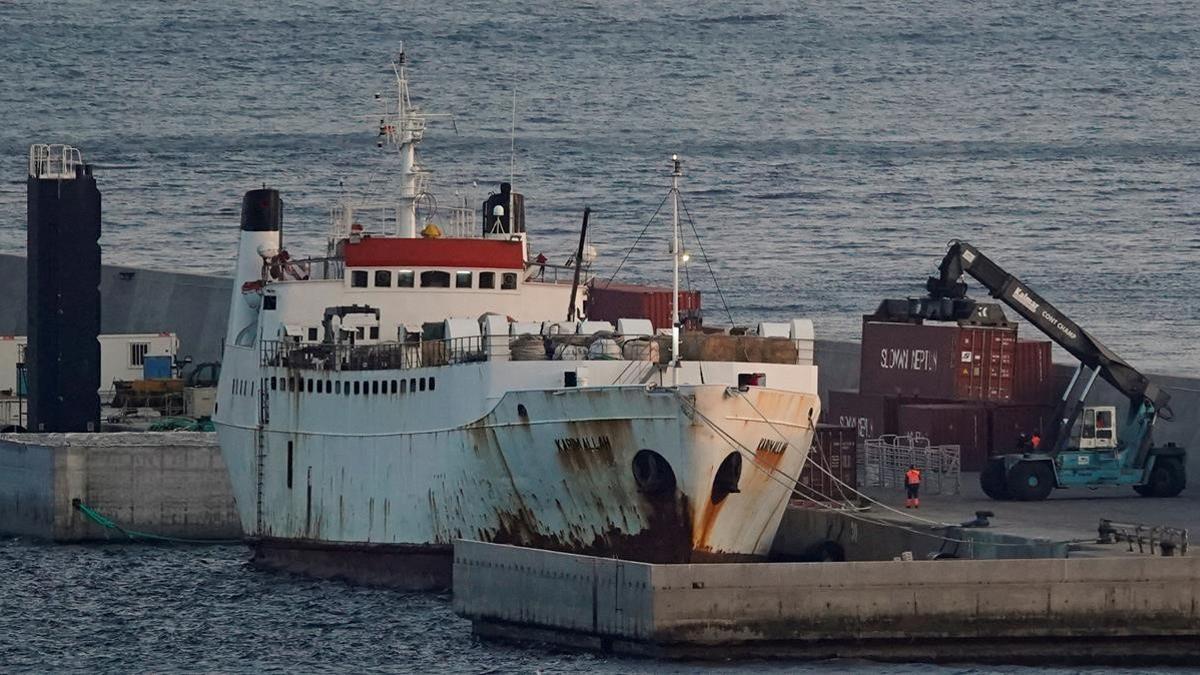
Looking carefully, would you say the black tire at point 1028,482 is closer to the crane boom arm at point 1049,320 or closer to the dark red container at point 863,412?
the crane boom arm at point 1049,320

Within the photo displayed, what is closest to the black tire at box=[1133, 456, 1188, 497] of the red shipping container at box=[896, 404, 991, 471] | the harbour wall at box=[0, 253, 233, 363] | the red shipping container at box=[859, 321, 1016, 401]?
the red shipping container at box=[896, 404, 991, 471]

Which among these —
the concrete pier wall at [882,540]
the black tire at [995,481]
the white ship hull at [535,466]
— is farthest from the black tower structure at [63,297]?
the black tire at [995,481]

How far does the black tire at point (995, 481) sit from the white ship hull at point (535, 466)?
253 inches

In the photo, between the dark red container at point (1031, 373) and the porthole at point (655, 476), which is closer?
the porthole at point (655, 476)

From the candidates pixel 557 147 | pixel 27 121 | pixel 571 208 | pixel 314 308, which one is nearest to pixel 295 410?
pixel 314 308

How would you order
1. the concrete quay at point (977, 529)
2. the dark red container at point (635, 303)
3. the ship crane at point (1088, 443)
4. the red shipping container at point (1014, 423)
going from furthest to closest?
the dark red container at point (635, 303) < the red shipping container at point (1014, 423) < the ship crane at point (1088, 443) < the concrete quay at point (977, 529)

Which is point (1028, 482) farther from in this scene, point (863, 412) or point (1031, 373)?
point (863, 412)

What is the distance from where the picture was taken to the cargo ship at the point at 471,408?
49.5m

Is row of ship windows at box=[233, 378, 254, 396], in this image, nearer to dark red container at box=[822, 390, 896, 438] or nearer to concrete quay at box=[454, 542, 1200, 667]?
dark red container at box=[822, 390, 896, 438]

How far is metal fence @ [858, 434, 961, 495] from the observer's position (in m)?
58.9

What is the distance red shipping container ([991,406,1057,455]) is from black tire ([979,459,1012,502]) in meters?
4.98

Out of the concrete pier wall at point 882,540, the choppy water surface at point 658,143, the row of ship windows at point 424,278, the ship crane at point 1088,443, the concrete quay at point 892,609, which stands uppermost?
the choppy water surface at point 658,143

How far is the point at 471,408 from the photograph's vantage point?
171 ft

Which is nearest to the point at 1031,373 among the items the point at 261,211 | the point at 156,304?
the point at 261,211
